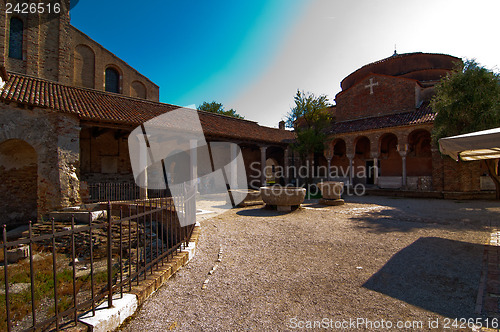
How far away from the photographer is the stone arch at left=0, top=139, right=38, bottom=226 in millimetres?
9953

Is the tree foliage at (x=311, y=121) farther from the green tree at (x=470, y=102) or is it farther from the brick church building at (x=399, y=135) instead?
the green tree at (x=470, y=102)

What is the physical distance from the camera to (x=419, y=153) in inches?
680

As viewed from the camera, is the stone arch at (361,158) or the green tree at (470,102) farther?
the stone arch at (361,158)

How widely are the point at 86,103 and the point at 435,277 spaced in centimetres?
1375

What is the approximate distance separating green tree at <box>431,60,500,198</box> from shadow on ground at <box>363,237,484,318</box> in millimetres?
8590

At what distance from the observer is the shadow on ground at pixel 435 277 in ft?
9.27

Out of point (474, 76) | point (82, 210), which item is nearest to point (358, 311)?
point (82, 210)

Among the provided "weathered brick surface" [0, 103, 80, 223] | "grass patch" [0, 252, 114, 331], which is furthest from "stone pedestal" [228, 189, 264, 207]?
"grass patch" [0, 252, 114, 331]

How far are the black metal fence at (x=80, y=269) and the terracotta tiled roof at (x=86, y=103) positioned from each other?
4643mm

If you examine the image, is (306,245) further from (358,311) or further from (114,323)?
(114,323)

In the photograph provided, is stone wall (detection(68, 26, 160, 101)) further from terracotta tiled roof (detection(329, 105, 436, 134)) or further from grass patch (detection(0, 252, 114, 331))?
terracotta tiled roof (detection(329, 105, 436, 134))

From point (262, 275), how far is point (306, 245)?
1.76m

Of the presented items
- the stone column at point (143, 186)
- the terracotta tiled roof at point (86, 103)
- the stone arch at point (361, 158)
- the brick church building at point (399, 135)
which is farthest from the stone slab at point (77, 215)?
the stone arch at point (361, 158)

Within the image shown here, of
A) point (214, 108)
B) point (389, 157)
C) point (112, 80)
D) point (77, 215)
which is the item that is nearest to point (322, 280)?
point (77, 215)
